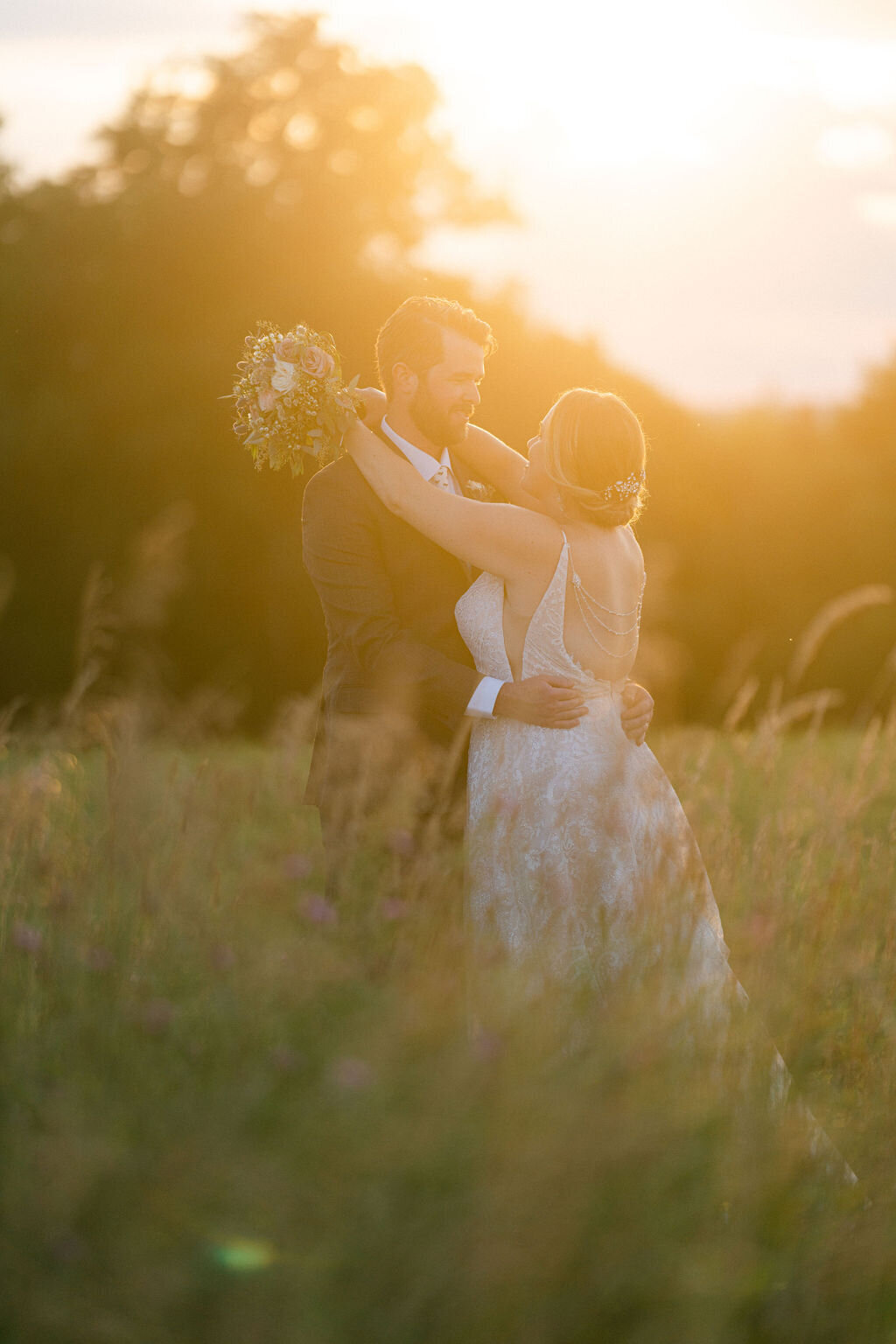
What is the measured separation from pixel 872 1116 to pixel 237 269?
19.6 meters

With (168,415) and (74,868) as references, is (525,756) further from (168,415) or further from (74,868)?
(168,415)

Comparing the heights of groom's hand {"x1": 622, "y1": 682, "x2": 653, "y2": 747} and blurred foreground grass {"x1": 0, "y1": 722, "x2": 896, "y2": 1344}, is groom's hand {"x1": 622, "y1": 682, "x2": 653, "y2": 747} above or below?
above

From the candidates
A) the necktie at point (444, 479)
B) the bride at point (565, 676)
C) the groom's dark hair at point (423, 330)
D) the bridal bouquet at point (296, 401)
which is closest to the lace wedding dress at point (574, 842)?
the bride at point (565, 676)

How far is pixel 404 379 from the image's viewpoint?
4.85m

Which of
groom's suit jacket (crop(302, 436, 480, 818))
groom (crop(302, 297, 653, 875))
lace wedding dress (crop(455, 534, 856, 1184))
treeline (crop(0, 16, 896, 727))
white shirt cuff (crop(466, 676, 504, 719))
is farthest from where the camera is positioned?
treeline (crop(0, 16, 896, 727))

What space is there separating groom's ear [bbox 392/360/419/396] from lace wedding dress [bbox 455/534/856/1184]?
2.74ft

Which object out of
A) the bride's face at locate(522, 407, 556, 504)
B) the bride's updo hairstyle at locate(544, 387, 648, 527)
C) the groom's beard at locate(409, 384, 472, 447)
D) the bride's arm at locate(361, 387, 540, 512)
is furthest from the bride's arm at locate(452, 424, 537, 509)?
the bride's updo hairstyle at locate(544, 387, 648, 527)

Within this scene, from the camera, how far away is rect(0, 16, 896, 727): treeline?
19734 millimetres

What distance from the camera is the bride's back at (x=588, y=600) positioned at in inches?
165

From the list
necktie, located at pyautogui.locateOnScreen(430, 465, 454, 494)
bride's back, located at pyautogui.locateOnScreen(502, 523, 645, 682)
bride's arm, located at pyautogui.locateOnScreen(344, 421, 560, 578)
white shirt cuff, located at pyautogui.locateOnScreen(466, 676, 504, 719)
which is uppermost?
necktie, located at pyautogui.locateOnScreen(430, 465, 454, 494)

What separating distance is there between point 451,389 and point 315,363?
539mm

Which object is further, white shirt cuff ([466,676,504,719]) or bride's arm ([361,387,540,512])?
bride's arm ([361,387,540,512])

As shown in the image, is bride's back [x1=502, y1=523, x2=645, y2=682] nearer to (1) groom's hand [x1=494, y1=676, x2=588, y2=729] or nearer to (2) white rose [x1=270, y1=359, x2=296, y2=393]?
(1) groom's hand [x1=494, y1=676, x2=588, y2=729]

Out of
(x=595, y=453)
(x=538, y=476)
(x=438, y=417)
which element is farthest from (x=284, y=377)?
(x=595, y=453)
